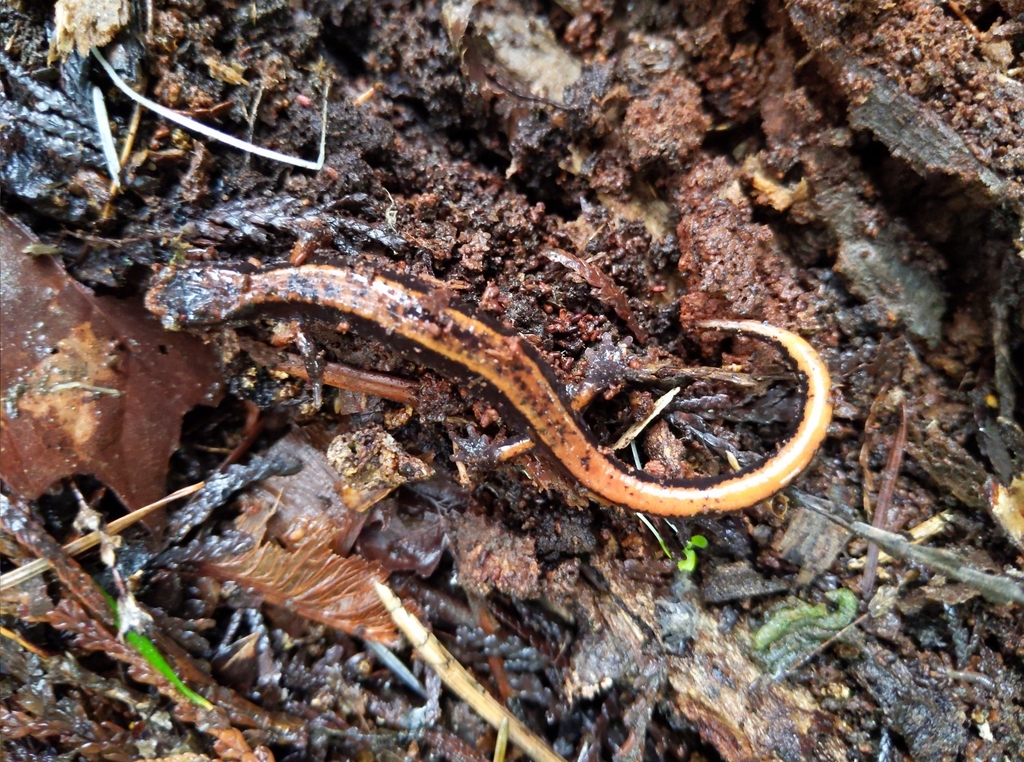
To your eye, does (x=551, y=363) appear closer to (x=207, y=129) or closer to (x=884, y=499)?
(x=884, y=499)

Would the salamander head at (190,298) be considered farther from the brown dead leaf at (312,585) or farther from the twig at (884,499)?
the twig at (884,499)

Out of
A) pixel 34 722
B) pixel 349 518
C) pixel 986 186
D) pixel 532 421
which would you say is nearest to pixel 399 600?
pixel 349 518

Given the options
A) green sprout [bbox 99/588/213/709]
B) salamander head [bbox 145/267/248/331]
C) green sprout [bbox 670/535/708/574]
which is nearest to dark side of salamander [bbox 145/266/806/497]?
salamander head [bbox 145/267/248/331]

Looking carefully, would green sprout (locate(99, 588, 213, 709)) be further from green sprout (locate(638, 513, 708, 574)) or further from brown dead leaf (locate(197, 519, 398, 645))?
green sprout (locate(638, 513, 708, 574))

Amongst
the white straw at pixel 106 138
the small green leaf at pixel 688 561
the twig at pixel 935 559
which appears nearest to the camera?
the twig at pixel 935 559

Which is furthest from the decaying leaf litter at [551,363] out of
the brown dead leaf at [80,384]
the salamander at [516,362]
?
the salamander at [516,362]
